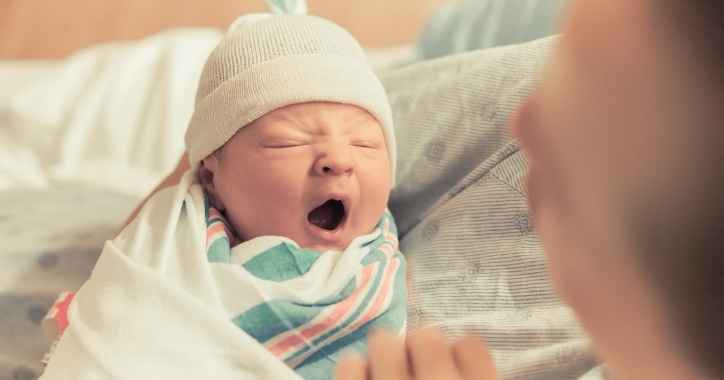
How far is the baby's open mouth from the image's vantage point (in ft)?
2.43

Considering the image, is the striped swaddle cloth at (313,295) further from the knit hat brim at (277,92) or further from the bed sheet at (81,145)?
the bed sheet at (81,145)

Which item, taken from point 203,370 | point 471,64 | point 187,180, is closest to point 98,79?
point 187,180

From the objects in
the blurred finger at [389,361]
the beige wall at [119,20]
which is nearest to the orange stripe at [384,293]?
the blurred finger at [389,361]

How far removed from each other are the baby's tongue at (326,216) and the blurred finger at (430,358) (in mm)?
348

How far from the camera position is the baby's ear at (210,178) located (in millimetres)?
753

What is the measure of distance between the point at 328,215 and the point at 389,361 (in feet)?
1.25

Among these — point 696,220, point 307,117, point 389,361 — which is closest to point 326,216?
point 307,117

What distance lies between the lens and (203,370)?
1.90ft

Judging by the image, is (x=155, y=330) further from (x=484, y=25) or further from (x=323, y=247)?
(x=484, y=25)

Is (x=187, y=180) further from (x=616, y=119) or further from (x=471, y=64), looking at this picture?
(x=616, y=119)

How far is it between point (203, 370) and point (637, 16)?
1.45ft

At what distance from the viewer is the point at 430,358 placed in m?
0.37

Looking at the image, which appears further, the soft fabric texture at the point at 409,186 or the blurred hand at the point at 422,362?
the soft fabric texture at the point at 409,186

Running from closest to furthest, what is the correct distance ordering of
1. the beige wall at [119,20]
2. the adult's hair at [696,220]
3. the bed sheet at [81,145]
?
the adult's hair at [696,220], the bed sheet at [81,145], the beige wall at [119,20]
